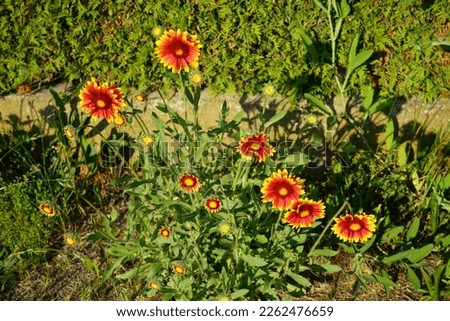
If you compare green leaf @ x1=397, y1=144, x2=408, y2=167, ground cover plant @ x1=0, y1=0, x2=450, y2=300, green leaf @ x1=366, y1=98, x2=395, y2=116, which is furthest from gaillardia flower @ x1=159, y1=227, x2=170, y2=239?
green leaf @ x1=397, y1=144, x2=408, y2=167

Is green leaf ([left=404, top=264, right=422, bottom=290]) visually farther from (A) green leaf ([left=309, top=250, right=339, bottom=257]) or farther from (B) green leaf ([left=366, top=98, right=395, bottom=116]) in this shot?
(B) green leaf ([left=366, top=98, right=395, bottom=116])

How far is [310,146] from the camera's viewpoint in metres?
3.18

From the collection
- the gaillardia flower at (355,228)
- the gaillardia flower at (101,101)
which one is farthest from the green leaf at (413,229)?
the gaillardia flower at (101,101)

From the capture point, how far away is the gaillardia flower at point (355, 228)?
238 cm

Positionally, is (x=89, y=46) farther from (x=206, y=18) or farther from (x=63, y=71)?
(x=206, y=18)

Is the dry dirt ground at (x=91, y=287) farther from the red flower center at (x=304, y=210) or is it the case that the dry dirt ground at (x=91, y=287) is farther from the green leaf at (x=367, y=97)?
the green leaf at (x=367, y=97)

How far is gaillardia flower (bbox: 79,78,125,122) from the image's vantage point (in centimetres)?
221

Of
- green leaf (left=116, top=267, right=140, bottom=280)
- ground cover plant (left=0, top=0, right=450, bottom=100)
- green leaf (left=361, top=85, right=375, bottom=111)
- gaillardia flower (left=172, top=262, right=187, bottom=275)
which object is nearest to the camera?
gaillardia flower (left=172, top=262, right=187, bottom=275)

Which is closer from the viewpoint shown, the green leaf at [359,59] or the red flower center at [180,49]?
the red flower center at [180,49]

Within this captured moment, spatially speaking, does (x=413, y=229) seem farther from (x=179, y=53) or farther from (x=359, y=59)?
(x=179, y=53)

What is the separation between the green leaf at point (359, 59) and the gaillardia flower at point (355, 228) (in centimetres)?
84

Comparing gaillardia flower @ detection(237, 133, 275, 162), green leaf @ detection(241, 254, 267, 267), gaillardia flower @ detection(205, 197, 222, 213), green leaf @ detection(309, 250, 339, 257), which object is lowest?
green leaf @ detection(309, 250, 339, 257)

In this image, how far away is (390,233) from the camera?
8.96 ft
